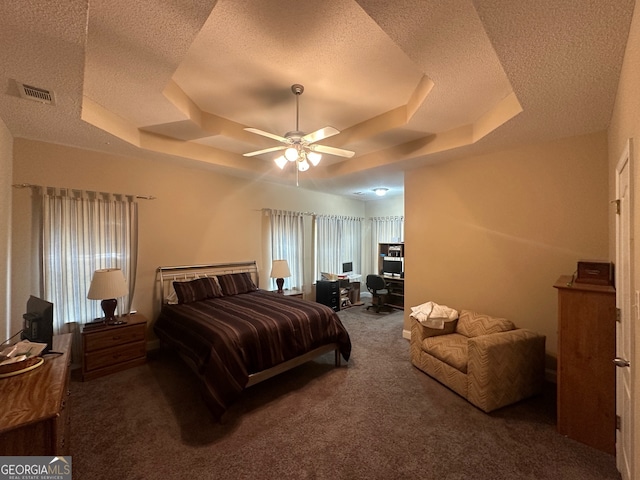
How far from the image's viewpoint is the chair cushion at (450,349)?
2559 mm

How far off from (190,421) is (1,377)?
4.19ft

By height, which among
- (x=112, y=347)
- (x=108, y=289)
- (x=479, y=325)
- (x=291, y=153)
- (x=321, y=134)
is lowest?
(x=112, y=347)

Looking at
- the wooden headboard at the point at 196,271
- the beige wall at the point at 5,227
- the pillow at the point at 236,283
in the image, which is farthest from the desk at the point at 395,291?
the beige wall at the point at 5,227

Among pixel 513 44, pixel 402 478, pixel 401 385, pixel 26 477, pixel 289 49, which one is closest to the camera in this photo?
pixel 26 477

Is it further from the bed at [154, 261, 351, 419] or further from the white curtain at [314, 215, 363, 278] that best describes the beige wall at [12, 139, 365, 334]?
the white curtain at [314, 215, 363, 278]

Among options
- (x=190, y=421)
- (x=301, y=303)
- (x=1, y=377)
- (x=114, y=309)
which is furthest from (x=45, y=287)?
(x=301, y=303)

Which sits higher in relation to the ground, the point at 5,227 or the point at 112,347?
the point at 5,227

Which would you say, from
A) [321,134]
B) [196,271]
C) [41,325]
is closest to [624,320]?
[321,134]

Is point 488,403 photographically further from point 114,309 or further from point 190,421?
point 114,309

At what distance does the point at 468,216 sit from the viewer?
3.50m

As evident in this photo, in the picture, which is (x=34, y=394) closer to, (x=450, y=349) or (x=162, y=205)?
(x=162, y=205)

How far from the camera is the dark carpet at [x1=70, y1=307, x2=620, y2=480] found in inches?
70.2

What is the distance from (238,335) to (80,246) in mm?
2264

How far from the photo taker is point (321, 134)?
7.94 ft
